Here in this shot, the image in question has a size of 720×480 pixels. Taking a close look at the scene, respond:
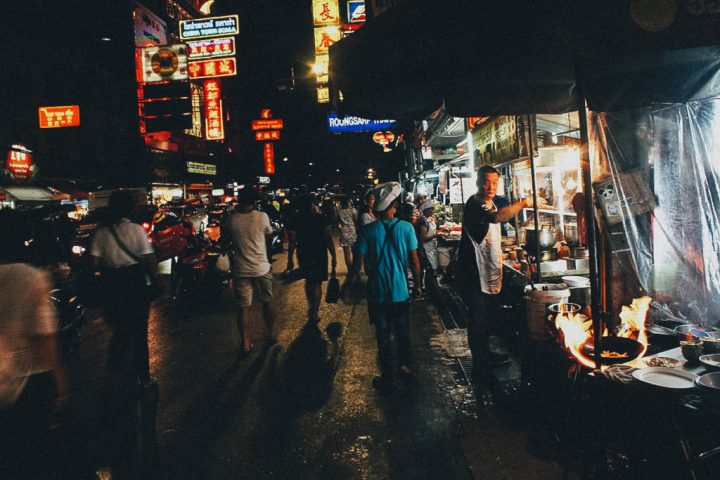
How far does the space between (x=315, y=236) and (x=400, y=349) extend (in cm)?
299

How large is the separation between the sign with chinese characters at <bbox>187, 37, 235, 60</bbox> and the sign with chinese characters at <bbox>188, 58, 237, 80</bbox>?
0.33m

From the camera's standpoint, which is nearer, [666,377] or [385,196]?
[666,377]

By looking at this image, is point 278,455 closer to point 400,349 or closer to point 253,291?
point 400,349

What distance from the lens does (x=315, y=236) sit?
7.44 m

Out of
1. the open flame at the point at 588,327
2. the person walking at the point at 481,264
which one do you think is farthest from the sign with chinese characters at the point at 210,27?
the open flame at the point at 588,327

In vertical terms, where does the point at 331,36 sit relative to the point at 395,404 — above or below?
above

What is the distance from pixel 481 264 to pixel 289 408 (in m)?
2.60

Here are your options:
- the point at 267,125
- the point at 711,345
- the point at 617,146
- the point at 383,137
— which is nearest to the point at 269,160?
the point at 267,125

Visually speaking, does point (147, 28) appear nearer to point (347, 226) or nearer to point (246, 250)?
point (347, 226)

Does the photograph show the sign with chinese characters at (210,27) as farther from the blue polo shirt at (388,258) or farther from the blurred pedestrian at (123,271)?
the blue polo shirt at (388,258)

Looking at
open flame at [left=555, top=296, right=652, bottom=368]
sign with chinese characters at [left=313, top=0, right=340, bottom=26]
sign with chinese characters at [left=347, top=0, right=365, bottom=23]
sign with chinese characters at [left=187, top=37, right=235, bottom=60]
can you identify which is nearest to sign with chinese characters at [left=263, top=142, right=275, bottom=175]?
sign with chinese characters at [left=187, top=37, right=235, bottom=60]

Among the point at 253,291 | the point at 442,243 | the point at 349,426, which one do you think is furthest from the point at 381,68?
the point at 442,243

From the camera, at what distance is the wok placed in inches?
120

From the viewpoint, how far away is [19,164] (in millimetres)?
17969
